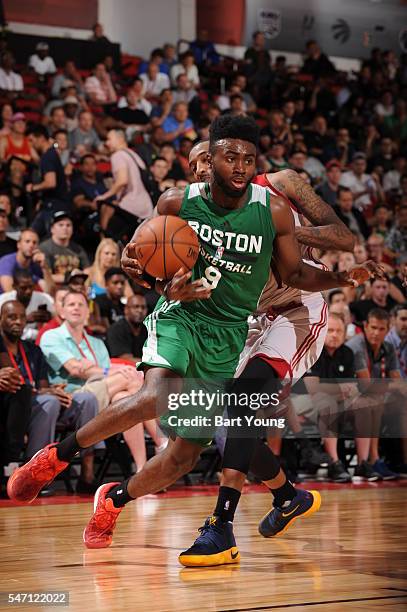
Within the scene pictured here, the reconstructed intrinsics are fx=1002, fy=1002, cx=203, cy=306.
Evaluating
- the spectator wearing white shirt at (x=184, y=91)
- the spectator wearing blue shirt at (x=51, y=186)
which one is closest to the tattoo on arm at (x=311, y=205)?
the spectator wearing blue shirt at (x=51, y=186)

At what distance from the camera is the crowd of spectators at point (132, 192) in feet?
25.2

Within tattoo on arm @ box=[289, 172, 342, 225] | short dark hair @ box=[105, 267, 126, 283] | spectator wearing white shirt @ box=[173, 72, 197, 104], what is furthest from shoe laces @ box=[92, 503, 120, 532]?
spectator wearing white shirt @ box=[173, 72, 197, 104]

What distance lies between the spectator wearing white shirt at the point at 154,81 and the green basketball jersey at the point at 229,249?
1174 centimetres

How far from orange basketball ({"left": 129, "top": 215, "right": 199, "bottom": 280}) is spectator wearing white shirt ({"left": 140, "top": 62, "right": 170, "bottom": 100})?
1196 centimetres

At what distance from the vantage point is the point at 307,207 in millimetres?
4602

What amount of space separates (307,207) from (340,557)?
1.57 m

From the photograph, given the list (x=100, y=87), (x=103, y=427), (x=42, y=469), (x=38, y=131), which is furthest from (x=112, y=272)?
(x=100, y=87)

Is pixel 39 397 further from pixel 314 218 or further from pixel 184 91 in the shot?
pixel 184 91

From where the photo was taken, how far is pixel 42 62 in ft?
51.3

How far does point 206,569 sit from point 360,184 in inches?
464

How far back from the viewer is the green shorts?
4117mm

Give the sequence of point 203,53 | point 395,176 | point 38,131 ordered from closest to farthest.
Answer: point 38,131 → point 395,176 → point 203,53

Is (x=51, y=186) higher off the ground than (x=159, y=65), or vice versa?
(x=159, y=65)

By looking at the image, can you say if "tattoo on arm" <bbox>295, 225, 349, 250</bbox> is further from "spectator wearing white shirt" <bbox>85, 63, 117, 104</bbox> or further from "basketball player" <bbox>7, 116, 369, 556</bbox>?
"spectator wearing white shirt" <bbox>85, 63, 117, 104</bbox>
